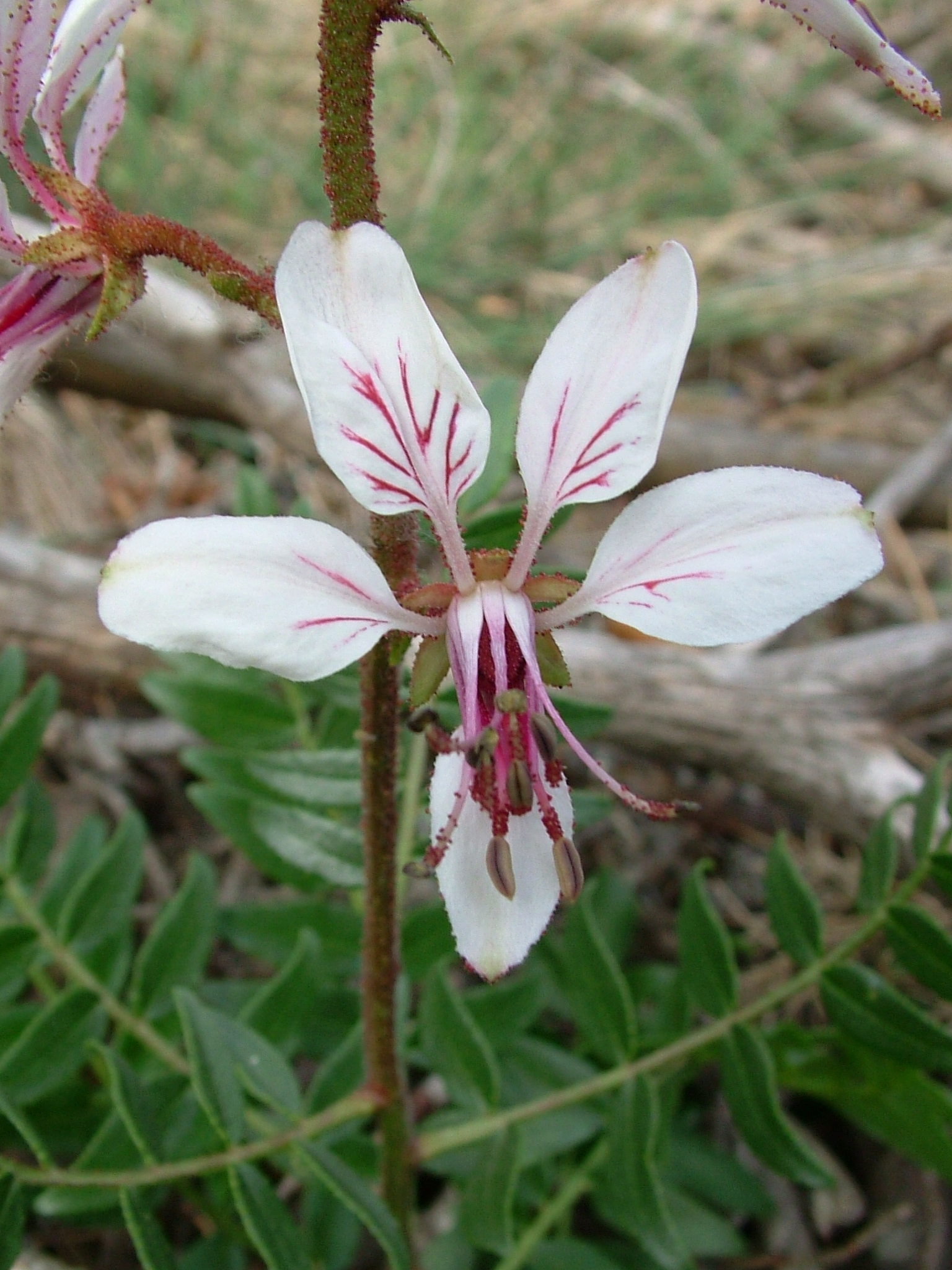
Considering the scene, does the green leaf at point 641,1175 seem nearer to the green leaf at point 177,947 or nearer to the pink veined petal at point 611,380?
the green leaf at point 177,947

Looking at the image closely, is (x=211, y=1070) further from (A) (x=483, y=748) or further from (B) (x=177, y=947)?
(A) (x=483, y=748)

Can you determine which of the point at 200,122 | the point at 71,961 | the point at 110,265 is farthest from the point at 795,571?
the point at 200,122

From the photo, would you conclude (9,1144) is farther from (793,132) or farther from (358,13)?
(793,132)

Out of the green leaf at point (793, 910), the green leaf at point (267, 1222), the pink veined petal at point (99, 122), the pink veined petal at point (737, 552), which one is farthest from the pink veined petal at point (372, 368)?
the green leaf at point (793, 910)

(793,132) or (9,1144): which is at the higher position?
(793,132)

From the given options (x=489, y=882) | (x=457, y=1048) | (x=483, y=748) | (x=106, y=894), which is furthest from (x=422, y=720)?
(x=106, y=894)

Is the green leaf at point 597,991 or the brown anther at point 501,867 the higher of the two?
the brown anther at point 501,867
